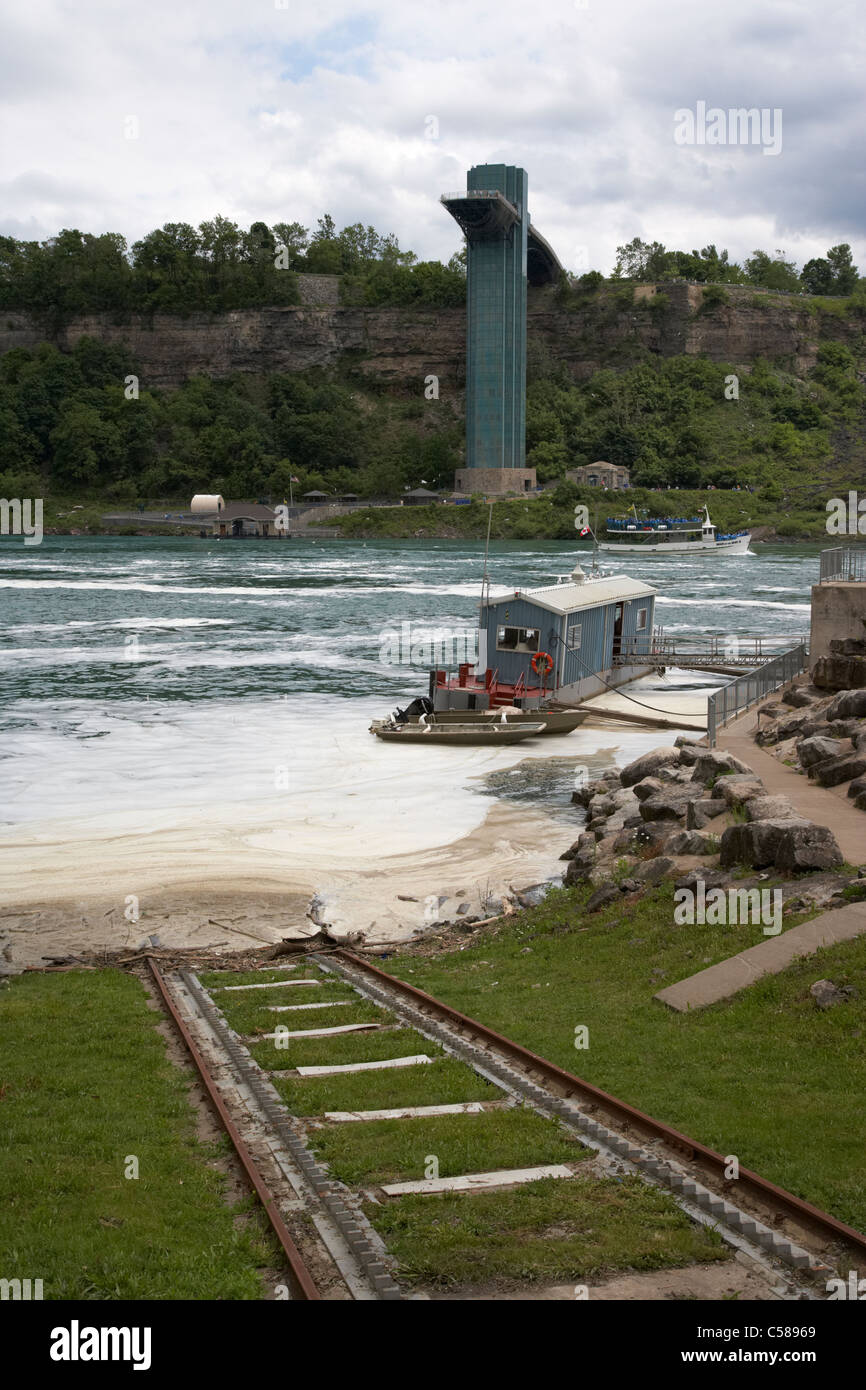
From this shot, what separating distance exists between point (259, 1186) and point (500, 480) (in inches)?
7020

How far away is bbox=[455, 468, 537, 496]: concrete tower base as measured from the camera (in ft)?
604

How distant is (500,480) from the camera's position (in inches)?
7239

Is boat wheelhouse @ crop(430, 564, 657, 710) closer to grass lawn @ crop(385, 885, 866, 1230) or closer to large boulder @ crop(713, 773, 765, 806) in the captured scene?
large boulder @ crop(713, 773, 765, 806)

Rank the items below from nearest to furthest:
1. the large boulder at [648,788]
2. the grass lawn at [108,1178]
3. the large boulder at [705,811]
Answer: the grass lawn at [108,1178]
the large boulder at [705,811]
the large boulder at [648,788]

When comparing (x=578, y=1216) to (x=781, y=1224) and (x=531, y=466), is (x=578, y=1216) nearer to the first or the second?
(x=781, y=1224)

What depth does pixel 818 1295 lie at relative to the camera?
25.5 ft

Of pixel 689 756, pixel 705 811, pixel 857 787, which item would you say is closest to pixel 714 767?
pixel 857 787

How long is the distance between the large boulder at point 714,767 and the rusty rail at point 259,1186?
11.0 meters

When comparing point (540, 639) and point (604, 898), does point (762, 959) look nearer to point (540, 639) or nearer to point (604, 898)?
point (604, 898)

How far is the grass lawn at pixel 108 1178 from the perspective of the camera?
26.3 feet

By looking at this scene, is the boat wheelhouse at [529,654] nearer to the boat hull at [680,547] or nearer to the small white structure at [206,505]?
the boat hull at [680,547]

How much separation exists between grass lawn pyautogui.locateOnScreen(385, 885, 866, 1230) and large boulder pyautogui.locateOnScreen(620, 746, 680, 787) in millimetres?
8054

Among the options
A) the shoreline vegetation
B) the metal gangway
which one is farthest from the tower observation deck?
the metal gangway

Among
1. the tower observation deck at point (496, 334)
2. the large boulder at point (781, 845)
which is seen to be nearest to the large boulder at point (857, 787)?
the large boulder at point (781, 845)
